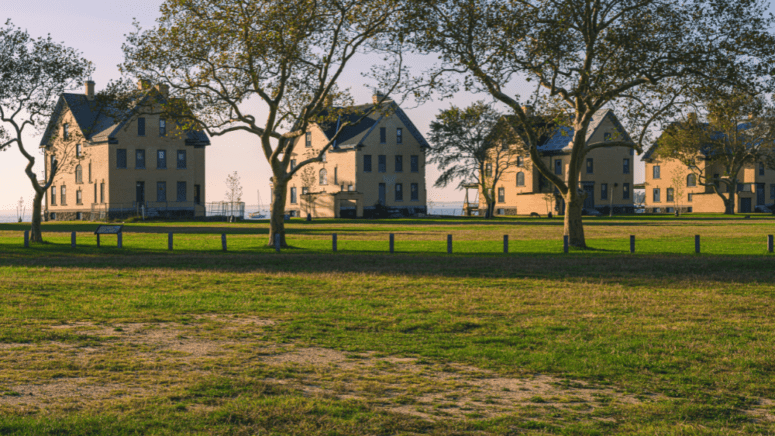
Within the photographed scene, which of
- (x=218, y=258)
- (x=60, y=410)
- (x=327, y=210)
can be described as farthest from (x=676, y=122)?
(x=327, y=210)

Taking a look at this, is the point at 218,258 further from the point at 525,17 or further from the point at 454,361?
the point at 454,361

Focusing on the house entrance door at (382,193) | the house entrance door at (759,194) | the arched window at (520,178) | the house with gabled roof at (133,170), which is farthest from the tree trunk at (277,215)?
the house entrance door at (759,194)

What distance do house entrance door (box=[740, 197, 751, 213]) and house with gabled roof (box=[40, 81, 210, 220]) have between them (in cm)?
6124

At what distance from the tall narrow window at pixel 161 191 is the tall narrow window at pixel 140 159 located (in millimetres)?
1989

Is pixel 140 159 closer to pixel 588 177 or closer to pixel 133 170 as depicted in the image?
pixel 133 170

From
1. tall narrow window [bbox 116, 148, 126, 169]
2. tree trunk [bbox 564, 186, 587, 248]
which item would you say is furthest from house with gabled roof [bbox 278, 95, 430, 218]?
tree trunk [bbox 564, 186, 587, 248]

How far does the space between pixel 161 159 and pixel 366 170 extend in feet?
62.1

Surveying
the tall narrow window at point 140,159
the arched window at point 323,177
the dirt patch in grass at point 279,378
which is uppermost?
the tall narrow window at point 140,159

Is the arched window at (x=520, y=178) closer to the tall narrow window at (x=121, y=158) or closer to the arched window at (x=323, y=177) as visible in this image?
the arched window at (x=323, y=177)

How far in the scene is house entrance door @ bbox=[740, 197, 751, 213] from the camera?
84.4 m

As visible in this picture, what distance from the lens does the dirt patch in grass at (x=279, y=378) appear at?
246 inches

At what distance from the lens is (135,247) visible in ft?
90.9

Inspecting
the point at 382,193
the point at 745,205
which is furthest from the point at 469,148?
the point at 745,205

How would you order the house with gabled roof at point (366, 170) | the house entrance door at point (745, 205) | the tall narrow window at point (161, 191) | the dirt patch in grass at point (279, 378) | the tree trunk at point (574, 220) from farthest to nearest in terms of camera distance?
the house entrance door at point (745, 205) < the house with gabled roof at point (366, 170) < the tall narrow window at point (161, 191) < the tree trunk at point (574, 220) < the dirt patch in grass at point (279, 378)
